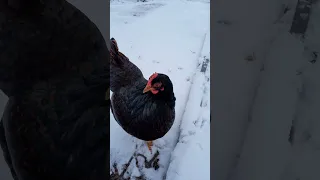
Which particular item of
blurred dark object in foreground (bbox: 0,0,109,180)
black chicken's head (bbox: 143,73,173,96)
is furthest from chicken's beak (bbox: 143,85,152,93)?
blurred dark object in foreground (bbox: 0,0,109,180)

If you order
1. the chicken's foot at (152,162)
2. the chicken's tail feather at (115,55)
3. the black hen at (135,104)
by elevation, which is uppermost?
the chicken's tail feather at (115,55)

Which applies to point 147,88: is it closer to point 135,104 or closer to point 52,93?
point 135,104

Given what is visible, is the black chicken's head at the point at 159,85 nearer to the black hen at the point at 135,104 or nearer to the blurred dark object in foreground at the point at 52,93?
the black hen at the point at 135,104

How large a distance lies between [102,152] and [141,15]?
1.34 ft

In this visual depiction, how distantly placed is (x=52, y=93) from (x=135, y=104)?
23cm

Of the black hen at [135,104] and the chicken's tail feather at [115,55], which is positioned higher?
the chicken's tail feather at [115,55]

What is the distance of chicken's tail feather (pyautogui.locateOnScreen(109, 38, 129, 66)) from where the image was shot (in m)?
0.85

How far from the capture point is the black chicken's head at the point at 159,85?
83 cm

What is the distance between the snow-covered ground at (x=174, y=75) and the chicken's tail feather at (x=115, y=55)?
0.04 ft

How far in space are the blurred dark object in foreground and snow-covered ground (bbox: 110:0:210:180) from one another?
0.06m

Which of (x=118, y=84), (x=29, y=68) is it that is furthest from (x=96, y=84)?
(x=29, y=68)
